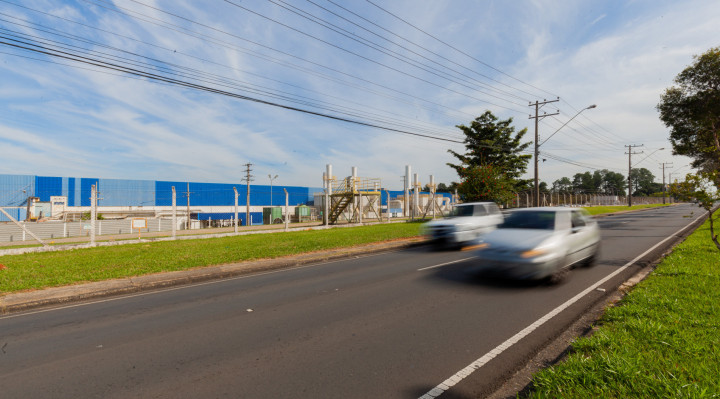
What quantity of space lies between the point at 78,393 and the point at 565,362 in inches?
188

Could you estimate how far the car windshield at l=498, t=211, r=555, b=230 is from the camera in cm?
706

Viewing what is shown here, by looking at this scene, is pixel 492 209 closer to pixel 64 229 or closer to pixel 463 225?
pixel 463 225

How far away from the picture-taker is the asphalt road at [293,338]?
123 inches

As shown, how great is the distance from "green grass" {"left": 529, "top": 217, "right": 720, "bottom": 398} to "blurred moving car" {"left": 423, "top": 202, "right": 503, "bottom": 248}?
624 centimetres

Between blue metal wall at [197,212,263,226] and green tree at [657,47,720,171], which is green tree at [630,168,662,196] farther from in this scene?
blue metal wall at [197,212,263,226]

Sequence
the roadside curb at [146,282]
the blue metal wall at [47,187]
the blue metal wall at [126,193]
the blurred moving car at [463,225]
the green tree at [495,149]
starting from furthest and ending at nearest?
the blue metal wall at [126,193], the blue metal wall at [47,187], the green tree at [495,149], the blurred moving car at [463,225], the roadside curb at [146,282]

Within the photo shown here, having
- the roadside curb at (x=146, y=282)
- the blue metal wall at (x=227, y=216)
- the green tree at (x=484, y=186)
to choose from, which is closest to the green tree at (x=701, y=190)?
the roadside curb at (x=146, y=282)

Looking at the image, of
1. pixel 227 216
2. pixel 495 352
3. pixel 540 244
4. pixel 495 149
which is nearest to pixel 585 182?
pixel 495 149

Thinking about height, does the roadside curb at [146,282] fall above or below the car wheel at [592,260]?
below

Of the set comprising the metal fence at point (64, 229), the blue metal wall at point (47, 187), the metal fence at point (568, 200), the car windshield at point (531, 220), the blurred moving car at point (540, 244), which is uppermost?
the blue metal wall at point (47, 187)

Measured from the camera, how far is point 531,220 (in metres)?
7.38

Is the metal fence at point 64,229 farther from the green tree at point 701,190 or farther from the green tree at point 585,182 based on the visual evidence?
the green tree at point 585,182

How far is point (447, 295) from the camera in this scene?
231 inches

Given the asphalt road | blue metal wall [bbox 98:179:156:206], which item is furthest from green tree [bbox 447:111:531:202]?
blue metal wall [bbox 98:179:156:206]
